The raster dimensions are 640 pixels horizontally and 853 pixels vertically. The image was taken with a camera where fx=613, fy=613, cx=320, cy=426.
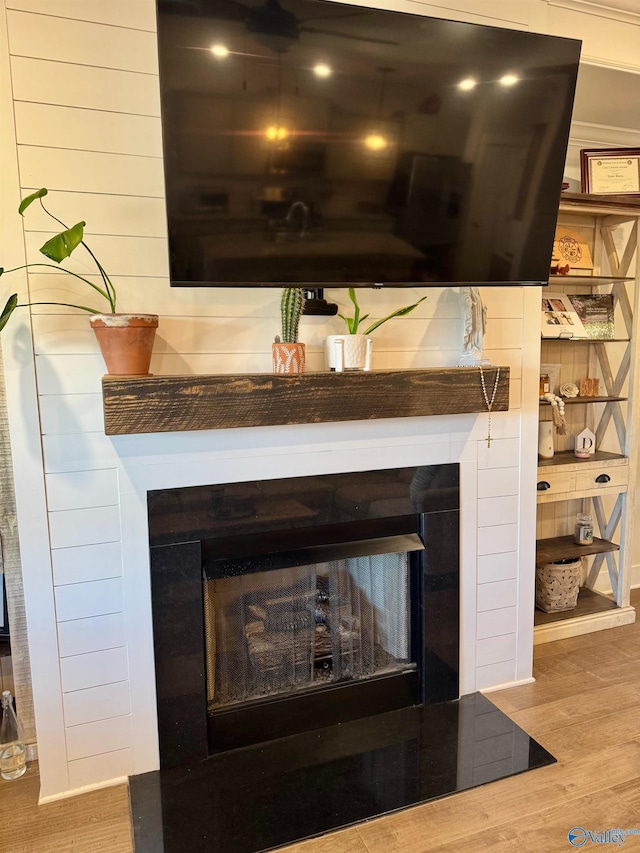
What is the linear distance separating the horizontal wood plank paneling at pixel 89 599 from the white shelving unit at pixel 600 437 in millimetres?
1718

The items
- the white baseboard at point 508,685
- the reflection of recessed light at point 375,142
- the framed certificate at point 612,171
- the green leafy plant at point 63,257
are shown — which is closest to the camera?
the green leafy plant at point 63,257

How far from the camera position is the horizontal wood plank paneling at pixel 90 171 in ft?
5.33

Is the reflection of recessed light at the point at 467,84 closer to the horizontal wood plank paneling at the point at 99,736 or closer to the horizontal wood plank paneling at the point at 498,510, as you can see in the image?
the horizontal wood plank paneling at the point at 498,510

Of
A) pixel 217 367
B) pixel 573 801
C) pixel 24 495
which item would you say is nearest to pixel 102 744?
pixel 24 495

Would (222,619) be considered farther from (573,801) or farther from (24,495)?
(573,801)

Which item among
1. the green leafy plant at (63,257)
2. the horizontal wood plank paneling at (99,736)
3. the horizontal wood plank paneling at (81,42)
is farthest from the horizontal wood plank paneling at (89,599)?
the horizontal wood plank paneling at (81,42)

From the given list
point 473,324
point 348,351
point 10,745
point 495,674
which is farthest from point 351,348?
point 10,745

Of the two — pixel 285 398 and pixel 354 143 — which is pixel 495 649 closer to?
pixel 285 398

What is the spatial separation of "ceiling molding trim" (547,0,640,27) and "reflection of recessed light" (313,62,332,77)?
111cm

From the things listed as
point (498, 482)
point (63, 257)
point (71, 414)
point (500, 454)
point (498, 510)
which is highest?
point (63, 257)

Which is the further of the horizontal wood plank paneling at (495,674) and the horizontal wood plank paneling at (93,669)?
the horizontal wood plank paneling at (495,674)

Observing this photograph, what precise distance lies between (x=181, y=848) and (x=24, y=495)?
40.2 inches

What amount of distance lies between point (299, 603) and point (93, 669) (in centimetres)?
69

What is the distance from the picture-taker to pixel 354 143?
1.67 m
